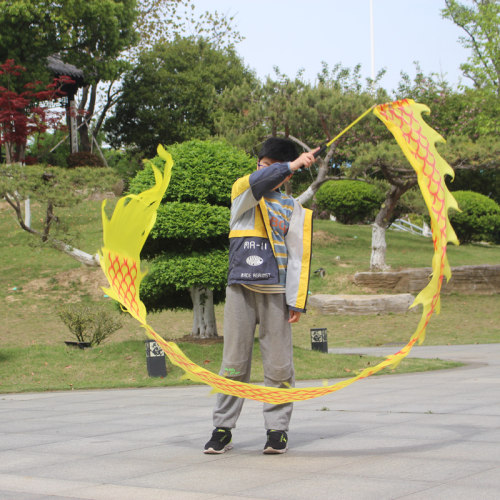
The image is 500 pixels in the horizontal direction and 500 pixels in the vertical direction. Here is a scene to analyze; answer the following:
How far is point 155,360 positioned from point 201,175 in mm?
2664

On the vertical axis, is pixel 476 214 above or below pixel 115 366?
above

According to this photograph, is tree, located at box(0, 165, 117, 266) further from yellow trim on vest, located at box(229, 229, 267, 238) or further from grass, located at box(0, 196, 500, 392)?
yellow trim on vest, located at box(229, 229, 267, 238)

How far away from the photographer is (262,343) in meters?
4.72

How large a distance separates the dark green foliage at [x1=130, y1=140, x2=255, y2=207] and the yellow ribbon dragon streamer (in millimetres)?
5248

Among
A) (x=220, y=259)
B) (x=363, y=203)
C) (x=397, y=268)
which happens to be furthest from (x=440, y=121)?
(x=220, y=259)

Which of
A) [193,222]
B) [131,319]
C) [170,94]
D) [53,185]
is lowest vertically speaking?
[131,319]

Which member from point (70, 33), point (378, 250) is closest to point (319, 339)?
point (378, 250)

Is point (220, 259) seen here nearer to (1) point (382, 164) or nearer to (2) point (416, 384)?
(2) point (416, 384)

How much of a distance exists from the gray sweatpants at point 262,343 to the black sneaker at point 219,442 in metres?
0.04

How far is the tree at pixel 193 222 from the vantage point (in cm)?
1008

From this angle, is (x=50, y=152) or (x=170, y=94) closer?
(x=50, y=152)

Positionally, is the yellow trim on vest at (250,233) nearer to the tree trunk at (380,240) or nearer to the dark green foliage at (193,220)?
the dark green foliage at (193,220)

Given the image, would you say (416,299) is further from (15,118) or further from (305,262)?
(15,118)

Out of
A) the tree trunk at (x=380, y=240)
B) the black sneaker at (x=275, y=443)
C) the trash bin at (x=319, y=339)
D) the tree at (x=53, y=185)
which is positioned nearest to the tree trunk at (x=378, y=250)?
the tree trunk at (x=380, y=240)
